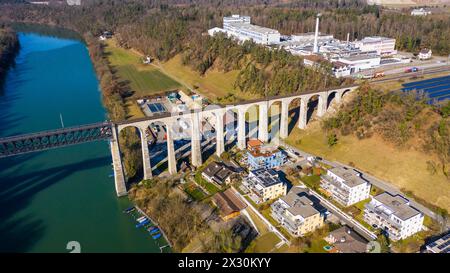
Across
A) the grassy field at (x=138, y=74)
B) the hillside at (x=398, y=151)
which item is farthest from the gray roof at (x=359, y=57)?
the grassy field at (x=138, y=74)

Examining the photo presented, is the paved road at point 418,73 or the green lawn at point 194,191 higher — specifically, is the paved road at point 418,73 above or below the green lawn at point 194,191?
above

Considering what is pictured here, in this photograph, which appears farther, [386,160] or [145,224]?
[386,160]

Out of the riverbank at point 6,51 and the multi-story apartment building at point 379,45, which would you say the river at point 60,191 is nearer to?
the riverbank at point 6,51


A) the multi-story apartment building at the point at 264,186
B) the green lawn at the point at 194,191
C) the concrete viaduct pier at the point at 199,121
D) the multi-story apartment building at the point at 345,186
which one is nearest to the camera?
the multi-story apartment building at the point at 345,186

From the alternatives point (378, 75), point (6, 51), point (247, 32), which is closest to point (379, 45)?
point (378, 75)

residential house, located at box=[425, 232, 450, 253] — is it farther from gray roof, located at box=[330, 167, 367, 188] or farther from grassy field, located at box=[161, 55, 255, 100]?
grassy field, located at box=[161, 55, 255, 100]

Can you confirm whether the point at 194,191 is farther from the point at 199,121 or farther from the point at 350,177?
the point at 350,177

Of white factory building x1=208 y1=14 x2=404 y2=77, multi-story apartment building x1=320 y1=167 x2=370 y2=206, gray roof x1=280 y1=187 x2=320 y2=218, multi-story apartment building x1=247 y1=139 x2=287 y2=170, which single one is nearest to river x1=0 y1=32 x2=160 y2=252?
gray roof x1=280 y1=187 x2=320 y2=218
